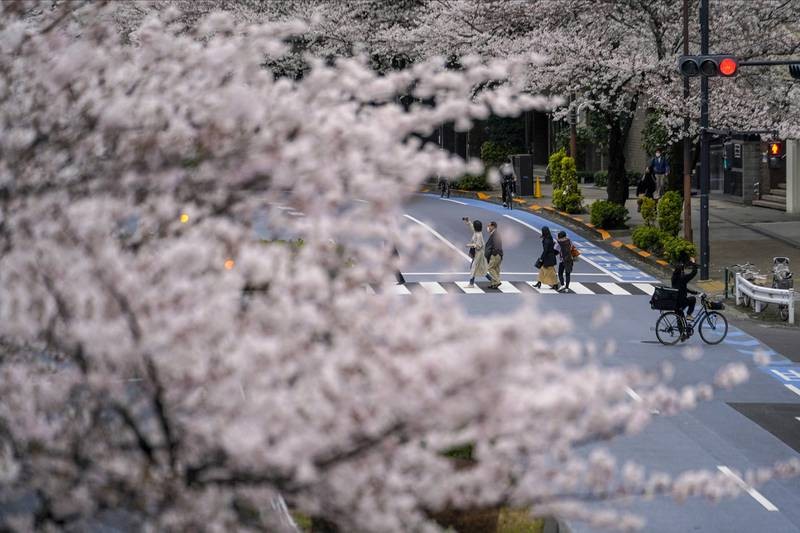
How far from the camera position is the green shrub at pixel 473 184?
152ft

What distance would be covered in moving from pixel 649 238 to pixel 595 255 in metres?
1.75

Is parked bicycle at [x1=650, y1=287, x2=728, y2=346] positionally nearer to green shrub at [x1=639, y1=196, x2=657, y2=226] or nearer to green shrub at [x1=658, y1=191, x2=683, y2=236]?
green shrub at [x1=658, y1=191, x2=683, y2=236]

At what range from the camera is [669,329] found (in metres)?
22.2

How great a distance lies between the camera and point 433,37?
1543 inches

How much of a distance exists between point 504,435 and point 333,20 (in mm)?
45093

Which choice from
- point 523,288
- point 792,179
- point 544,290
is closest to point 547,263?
point 544,290

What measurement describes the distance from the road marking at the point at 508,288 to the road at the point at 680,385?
1.0 inches

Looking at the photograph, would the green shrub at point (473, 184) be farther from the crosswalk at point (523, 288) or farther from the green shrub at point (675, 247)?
the crosswalk at point (523, 288)

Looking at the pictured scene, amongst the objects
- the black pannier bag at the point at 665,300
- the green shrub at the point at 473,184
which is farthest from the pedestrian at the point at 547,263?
the green shrub at the point at 473,184

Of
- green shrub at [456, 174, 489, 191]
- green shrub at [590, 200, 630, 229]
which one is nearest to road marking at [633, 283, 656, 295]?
green shrub at [590, 200, 630, 229]

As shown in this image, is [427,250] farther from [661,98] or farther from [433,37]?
[433,37]

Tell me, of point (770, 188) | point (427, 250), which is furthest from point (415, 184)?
point (770, 188)

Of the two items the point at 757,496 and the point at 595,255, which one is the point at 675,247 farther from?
the point at 757,496

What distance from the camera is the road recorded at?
13.6 metres
